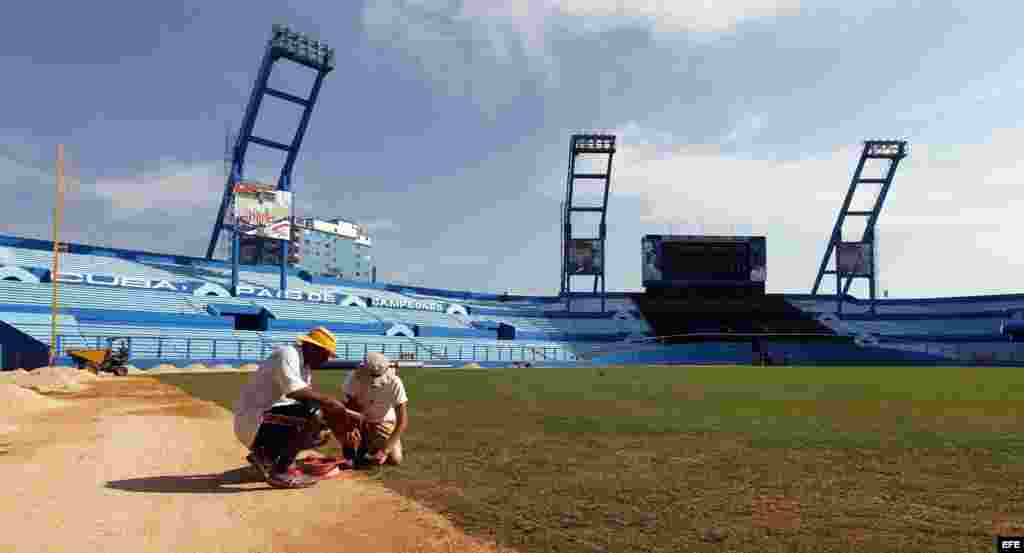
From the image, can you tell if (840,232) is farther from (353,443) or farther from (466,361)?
(353,443)

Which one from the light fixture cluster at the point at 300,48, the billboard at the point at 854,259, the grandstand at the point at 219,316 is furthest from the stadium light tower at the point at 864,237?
the light fixture cluster at the point at 300,48

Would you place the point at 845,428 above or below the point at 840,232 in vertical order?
below

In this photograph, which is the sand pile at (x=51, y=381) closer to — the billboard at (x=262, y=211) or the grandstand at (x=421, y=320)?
the grandstand at (x=421, y=320)

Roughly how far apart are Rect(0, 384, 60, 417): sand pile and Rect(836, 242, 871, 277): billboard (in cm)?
7539

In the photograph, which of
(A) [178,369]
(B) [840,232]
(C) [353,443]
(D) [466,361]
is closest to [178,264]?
(A) [178,369]

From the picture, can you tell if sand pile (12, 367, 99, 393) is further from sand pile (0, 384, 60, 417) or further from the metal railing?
the metal railing

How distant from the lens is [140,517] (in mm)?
4539

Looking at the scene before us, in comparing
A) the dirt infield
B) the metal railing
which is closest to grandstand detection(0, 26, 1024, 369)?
the metal railing

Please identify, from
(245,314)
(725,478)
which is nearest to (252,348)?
(245,314)

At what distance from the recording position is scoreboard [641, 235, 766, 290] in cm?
7119

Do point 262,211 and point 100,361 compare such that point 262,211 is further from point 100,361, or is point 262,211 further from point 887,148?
point 887,148

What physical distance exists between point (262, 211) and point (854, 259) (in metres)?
63.6

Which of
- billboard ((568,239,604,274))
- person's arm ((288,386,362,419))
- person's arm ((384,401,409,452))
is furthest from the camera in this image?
billboard ((568,239,604,274))

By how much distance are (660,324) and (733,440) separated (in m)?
61.9
